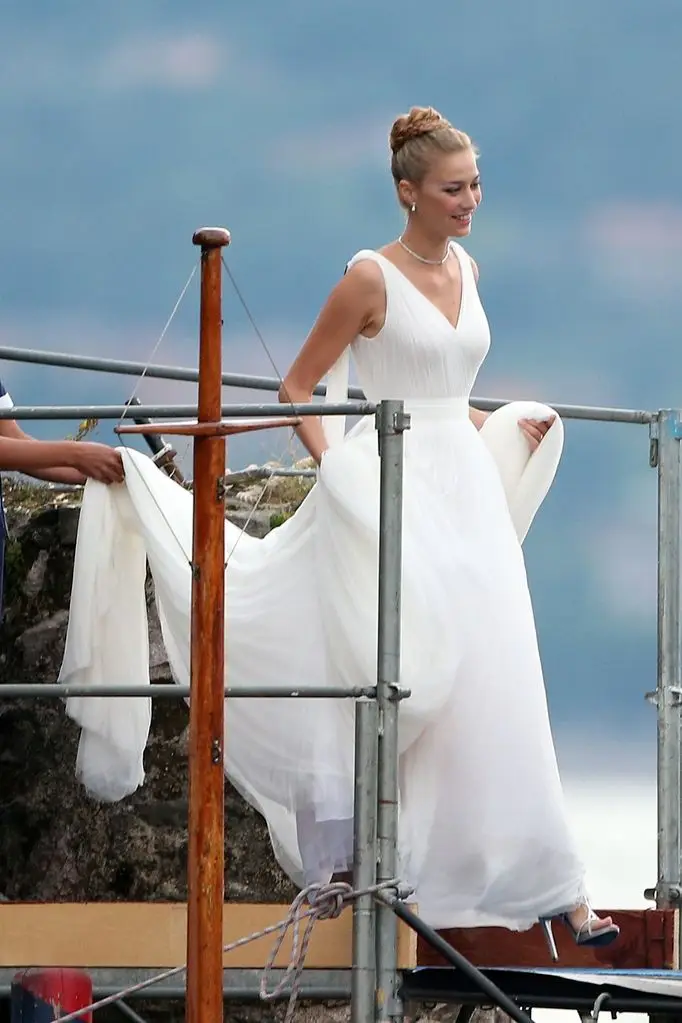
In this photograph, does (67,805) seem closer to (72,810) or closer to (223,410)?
(72,810)

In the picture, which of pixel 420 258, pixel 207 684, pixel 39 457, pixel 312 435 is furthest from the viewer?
pixel 420 258

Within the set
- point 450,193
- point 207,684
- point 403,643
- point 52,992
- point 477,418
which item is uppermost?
point 450,193

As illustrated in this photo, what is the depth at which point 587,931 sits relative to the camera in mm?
4477

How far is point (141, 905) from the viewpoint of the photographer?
4.44m

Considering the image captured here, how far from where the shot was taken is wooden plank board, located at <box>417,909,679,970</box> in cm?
455

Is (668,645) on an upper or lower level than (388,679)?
upper

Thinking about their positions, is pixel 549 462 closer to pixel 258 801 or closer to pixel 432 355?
pixel 432 355

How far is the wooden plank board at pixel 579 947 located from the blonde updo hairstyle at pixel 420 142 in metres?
1.61

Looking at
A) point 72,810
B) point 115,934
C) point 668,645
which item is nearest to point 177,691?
point 115,934

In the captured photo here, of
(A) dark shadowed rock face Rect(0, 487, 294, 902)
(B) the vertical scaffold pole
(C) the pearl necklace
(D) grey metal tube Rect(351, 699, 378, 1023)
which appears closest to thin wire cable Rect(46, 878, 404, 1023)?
(D) grey metal tube Rect(351, 699, 378, 1023)

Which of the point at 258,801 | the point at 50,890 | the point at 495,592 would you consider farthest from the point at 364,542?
the point at 50,890

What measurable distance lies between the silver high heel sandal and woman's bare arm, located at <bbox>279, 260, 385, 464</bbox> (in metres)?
1.14

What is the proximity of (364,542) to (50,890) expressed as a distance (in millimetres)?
2147

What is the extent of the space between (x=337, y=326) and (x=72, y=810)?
2.11 metres
